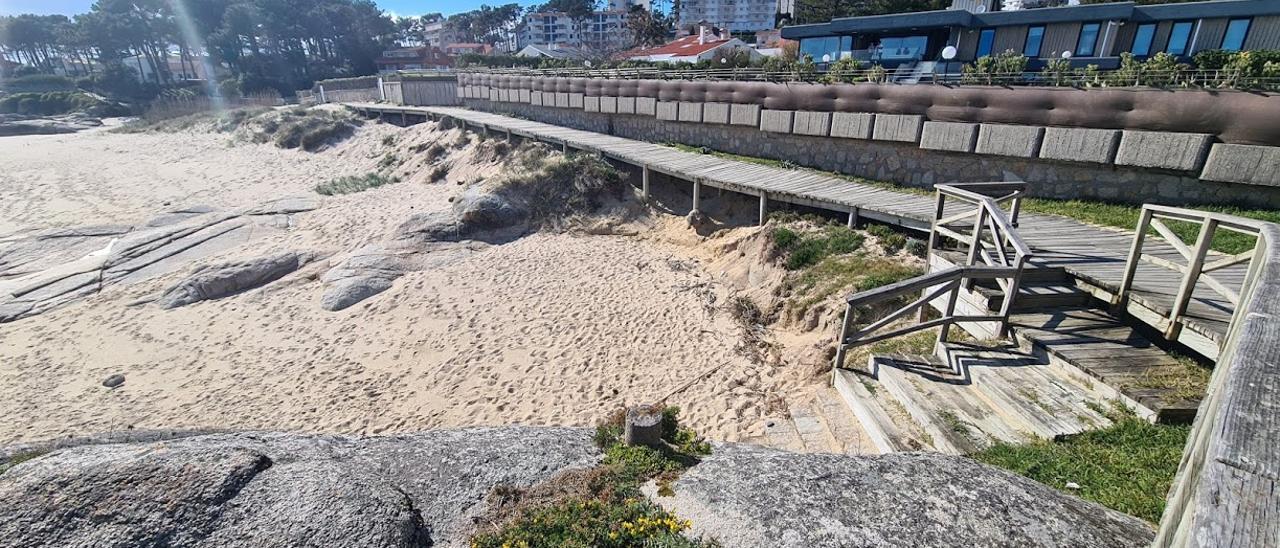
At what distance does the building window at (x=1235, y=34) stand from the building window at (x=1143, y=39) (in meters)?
1.58

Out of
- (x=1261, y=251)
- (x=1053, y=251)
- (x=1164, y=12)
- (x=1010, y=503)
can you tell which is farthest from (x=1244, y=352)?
(x=1164, y=12)

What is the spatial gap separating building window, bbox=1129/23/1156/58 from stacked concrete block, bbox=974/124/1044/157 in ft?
35.5

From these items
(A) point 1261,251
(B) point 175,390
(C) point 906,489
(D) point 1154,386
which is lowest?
(B) point 175,390

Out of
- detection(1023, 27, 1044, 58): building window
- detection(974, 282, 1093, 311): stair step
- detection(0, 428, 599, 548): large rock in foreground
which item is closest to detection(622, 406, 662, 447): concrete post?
detection(0, 428, 599, 548): large rock in foreground

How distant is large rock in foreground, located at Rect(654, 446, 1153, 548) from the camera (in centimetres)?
339

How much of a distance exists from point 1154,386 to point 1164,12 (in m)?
17.6

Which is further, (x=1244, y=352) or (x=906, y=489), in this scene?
(x=906, y=489)

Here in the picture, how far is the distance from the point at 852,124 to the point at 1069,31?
33.9 ft

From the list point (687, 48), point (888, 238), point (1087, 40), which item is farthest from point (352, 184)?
point (1087, 40)

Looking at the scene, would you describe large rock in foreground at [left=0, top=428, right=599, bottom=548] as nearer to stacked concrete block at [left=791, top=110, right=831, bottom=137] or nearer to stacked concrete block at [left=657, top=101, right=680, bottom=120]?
stacked concrete block at [left=791, top=110, right=831, bottom=137]

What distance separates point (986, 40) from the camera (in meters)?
18.3

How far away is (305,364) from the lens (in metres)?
10.1

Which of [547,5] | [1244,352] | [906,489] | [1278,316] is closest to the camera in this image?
[1244,352]

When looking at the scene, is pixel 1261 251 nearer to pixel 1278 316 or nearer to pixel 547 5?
pixel 1278 316
